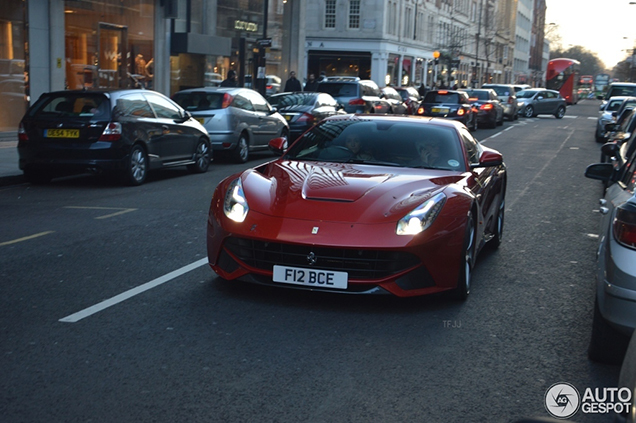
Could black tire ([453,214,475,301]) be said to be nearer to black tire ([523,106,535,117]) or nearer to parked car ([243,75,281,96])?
parked car ([243,75,281,96])

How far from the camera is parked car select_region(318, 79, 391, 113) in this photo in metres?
27.0

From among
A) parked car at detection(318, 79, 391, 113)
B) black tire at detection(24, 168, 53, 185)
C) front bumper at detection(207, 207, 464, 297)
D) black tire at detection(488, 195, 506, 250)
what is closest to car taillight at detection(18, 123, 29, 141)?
black tire at detection(24, 168, 53, 185)

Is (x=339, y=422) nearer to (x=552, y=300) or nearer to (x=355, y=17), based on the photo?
(x=552, y=300)

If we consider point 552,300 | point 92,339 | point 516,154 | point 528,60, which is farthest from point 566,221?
point 528,60

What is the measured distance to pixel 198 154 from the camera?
15.6m

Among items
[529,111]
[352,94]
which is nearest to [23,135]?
[352,94]

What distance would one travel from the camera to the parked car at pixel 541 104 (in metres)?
50.3

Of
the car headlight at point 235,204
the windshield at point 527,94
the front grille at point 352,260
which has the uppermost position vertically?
the windshield at point 527,94

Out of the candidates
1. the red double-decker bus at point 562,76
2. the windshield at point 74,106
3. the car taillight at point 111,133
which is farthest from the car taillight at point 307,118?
the red double-decker bus at point 562,76

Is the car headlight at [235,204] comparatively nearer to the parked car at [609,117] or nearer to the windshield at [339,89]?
the parked car at [609,117]

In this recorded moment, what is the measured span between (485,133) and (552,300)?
25897 mm

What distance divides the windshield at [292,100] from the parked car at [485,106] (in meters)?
12.9

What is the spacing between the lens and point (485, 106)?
34.7 metres

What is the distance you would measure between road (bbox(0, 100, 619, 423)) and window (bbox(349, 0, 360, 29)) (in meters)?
54.8
